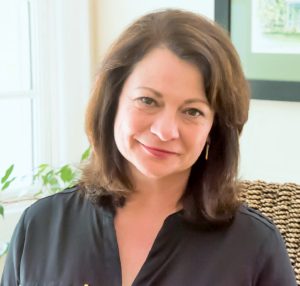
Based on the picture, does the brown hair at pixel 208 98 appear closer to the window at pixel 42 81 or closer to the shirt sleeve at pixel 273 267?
the shirt sleeve at pixel 273 267

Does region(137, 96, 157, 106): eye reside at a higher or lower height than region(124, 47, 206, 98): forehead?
lower

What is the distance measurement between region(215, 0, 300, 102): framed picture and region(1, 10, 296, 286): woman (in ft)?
2.61

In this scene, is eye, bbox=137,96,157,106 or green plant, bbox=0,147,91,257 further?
green plant, bbox=0,147,91,257

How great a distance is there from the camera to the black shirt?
1.22 metres

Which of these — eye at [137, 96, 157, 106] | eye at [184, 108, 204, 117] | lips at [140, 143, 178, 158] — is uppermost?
eye at [137, 96, 157, 106]

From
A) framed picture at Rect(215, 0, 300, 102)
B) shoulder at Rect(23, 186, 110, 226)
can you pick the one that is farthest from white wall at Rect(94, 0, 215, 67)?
shoulder at Rect(23, 186, 110, 226)

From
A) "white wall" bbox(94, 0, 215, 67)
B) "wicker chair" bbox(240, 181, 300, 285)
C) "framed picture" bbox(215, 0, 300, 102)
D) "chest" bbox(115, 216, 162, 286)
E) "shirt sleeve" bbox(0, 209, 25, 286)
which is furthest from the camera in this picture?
"white wall" bbox(94, 0, 215, 67)

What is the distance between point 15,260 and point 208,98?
53 centimetres

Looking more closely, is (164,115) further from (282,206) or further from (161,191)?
(282,206)

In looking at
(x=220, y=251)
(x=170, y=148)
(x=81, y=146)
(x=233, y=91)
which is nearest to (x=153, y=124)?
(x=170, y=148)

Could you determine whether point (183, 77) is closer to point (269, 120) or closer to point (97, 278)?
point (97, 278)

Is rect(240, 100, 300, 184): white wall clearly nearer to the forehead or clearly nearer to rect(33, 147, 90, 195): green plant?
rect(33, 147, 90, 195): green plant

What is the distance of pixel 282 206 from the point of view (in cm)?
162

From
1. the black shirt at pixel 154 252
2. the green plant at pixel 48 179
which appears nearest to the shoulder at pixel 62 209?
the black shirt at pixel 154 252
